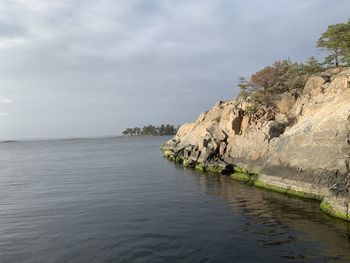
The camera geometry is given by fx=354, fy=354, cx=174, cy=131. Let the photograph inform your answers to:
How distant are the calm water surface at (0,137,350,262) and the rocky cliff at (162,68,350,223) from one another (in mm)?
1755

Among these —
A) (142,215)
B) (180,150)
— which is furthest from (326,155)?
(180,150)

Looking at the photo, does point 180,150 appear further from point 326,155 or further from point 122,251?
point 122,251

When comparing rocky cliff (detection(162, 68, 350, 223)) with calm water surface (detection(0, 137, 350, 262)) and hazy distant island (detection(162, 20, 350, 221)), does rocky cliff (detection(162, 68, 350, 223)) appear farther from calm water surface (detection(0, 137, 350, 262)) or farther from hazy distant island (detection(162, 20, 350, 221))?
calm water surface (detection(0, 137, 350, 262))

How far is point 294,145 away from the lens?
30.0 meters

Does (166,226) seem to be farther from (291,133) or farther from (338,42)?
(338,42)

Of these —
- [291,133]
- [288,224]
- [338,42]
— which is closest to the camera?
[288,224]

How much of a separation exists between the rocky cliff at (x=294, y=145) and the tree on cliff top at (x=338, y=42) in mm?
3463

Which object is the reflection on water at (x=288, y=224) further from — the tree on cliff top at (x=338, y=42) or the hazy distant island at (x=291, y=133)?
the tree on cliff top at (x=338, y=42)

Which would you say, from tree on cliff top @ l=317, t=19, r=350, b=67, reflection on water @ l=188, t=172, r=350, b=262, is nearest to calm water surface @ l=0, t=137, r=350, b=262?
reflection on water @ l=188, t=172, r=350, b=262

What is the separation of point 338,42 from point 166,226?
38191mm

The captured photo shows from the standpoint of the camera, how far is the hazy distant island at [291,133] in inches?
999

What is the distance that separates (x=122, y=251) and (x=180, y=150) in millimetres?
47307

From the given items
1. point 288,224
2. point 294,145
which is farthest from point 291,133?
point 288,224

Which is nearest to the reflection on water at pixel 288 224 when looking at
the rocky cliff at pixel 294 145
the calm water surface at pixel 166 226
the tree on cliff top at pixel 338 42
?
the calm water surface at pixel 166 226
